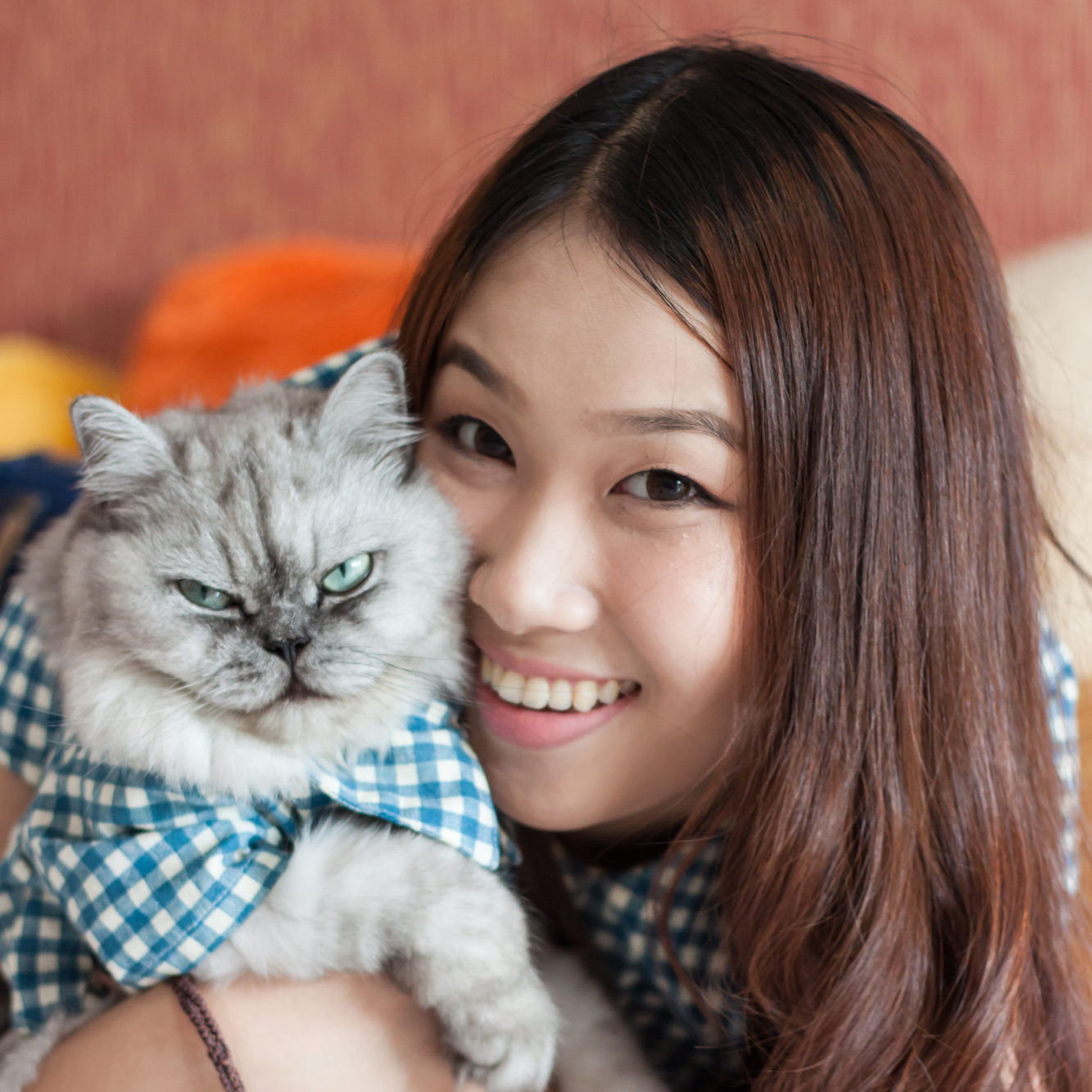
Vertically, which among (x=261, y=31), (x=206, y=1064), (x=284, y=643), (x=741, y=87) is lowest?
(x=206, y=1064)

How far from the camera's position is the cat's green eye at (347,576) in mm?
1062

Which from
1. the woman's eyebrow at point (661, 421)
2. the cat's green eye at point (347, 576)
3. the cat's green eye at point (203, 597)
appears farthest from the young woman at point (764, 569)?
the cat's green eye at point (203, 597)

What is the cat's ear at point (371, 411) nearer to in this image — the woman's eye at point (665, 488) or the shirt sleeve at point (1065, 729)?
the woman's eye at point (665, 488)

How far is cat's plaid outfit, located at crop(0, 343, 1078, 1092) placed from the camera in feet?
4.07

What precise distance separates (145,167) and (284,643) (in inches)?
70.3

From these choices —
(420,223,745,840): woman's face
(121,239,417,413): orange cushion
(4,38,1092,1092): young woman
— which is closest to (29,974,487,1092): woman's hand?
(4,38,1092,1092): young woman

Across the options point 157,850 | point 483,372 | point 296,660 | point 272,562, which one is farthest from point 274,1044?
point 483,372

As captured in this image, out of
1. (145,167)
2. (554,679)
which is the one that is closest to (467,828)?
(554,679)

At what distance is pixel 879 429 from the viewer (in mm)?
1019

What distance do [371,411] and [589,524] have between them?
30cm

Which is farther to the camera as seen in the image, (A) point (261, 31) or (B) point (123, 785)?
(A) point (261, 31)

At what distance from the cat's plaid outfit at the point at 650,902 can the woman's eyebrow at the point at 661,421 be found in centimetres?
37

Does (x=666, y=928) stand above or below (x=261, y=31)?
below

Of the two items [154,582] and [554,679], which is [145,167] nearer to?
[154,582]
